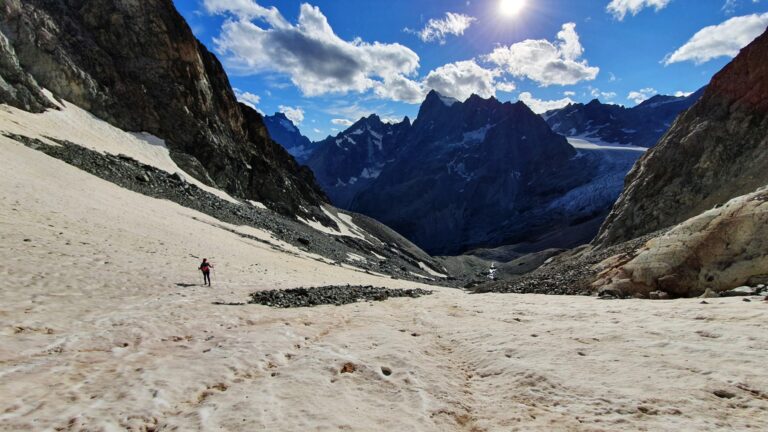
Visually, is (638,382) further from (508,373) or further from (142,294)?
(142,294)

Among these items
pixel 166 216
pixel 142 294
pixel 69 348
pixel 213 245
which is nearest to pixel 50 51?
pixel 166 216

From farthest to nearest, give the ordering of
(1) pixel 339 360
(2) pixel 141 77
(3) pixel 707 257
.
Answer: (2) pixel 141 77, (3) pixel 707 257, (1) pixel 339 360

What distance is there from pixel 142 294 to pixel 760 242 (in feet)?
82.1

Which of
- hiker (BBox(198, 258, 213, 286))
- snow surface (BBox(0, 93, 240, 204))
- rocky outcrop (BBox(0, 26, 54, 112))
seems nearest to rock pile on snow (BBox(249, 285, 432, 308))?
hiker (BBox(198, 258, 213, 286))

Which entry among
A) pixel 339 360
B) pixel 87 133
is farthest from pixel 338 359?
pixel 87 133

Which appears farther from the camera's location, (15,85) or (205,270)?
(15,85)

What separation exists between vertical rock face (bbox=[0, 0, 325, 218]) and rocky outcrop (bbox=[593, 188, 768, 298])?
58.6 metres

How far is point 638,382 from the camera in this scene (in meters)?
8.30

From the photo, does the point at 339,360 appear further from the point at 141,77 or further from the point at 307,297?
the point at 141,77

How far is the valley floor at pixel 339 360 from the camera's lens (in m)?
7.05

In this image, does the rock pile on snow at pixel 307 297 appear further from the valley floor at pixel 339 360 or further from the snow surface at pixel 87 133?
the snow surface at pixel 87 133

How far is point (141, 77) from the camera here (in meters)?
65.7

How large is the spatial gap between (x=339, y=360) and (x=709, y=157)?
198ft

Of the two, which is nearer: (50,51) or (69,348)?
(69,348)
